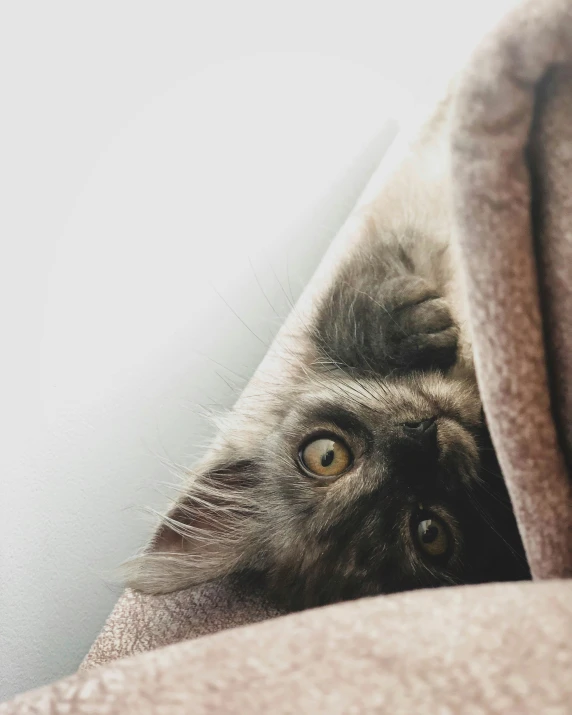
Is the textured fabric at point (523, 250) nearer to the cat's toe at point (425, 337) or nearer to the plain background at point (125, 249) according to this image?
the cat's toe at point (425, 337)

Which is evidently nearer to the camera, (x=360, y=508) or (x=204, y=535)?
(x=360, y=508)

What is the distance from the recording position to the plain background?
1.00 meters

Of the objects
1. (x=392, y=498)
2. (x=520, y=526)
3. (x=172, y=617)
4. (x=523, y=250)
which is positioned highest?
(x=523, y=250)

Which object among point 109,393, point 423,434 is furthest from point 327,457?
point 109,393

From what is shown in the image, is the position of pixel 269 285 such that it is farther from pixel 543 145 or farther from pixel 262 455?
pixel 543 145

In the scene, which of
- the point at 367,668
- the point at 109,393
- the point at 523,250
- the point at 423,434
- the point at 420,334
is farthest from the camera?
the point at 109,393

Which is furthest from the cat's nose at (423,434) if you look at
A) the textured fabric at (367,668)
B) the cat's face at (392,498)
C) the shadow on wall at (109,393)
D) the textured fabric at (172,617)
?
the shadow on wall at (109,393)

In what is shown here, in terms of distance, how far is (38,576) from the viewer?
101 centimetres

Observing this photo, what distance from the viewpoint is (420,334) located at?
95cm

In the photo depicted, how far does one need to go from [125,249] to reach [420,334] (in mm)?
635

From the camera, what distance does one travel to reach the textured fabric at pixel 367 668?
29cm

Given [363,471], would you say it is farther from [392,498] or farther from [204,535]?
[204,535]

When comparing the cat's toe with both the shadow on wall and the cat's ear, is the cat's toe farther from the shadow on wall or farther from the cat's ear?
the shadow on wall

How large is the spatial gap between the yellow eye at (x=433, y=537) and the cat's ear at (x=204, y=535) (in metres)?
0.32
